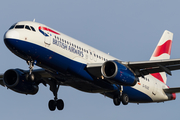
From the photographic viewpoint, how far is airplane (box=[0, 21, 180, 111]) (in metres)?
32.0

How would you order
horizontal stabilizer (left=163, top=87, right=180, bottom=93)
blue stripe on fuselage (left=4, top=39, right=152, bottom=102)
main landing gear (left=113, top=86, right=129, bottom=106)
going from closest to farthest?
blue stripe on fuselage (left=4, top=39, right=152, bottom=102)
main landing gear (left=113, top=86, right=129, bottom=106)
horizontal stabilizer (left=163, top=87, right=180, bottom=93)

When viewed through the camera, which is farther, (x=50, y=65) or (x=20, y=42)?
(x=50, y=65)

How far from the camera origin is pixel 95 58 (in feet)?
120

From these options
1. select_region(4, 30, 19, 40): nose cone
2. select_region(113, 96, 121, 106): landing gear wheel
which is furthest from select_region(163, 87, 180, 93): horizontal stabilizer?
select_region(4, 30, 19, 40): nose cone

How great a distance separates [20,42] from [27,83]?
9.68m

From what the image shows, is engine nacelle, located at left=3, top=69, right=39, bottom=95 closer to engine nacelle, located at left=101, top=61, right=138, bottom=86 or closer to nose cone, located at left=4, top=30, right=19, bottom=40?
nose cone, located at left=4, top=30, right=19, bottom=40

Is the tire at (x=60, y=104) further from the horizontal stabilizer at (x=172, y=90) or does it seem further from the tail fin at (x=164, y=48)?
the tail fin at (x=164, y=48)

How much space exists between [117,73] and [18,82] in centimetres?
1141

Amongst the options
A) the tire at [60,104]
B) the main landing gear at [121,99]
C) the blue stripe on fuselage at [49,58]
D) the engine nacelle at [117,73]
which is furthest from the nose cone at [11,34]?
the main landing gear at [121,99]

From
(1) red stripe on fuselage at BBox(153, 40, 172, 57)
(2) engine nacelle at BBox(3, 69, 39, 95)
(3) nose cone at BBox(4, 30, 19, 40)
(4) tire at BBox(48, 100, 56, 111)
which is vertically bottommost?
(4) tire at BBox(48, 100, 56, 111)

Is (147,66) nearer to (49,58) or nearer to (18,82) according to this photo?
(49,58)

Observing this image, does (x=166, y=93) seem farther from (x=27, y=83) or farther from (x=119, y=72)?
(x=27, y=83)

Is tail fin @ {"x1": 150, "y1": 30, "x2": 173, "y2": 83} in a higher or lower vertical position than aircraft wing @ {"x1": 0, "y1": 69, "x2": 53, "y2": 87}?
higher

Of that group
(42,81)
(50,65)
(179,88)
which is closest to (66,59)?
(50,65)
